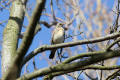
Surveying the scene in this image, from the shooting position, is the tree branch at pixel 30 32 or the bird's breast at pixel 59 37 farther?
the bird's breast at pixel 59 37

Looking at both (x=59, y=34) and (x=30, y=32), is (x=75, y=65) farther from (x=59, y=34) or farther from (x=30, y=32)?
(x=59, y=34)

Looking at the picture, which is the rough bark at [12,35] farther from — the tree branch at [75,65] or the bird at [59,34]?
the bird at [59,34]

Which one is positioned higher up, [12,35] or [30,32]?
[12,35]

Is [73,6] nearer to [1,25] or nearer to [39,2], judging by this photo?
[1,25]

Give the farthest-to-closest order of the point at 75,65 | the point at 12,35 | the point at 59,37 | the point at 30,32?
the point at 59,37 < the point at 12,35 < the point at 75,65 < the point at 30,32

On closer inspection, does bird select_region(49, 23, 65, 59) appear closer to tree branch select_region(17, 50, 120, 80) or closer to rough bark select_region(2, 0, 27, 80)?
rough bark select_region(2, 0, 27, 80)

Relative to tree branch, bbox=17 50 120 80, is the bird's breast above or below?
above

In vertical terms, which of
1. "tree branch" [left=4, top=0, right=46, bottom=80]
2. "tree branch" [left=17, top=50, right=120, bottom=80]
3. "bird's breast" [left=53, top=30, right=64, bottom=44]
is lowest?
"tree branch" [left=17, top=50, right=120, bottom=80]

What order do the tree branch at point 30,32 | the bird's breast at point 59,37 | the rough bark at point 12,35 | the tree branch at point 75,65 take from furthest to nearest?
the bird's breast at point 59,37, the rough bark at point 12,35, the tree branch at point 75,65, the tree branch at point 30,32

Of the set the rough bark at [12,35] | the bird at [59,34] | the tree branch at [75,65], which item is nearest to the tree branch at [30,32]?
the tree branch at [75,65]

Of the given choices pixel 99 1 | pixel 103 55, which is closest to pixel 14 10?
pixel 99 1

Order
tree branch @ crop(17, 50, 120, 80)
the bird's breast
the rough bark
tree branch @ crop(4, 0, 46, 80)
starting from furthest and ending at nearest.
A: the bird's breast
the rough bark
tree branch @ crop(17, 50, 120, 80)
tree branch @ crop(4, 0, 46, 80)

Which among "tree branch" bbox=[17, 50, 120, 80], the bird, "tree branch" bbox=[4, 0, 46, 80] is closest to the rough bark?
"tree branch" bbox=[17, 50, 120, 80]

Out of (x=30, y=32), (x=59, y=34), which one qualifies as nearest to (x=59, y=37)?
(x=59, y=34)
